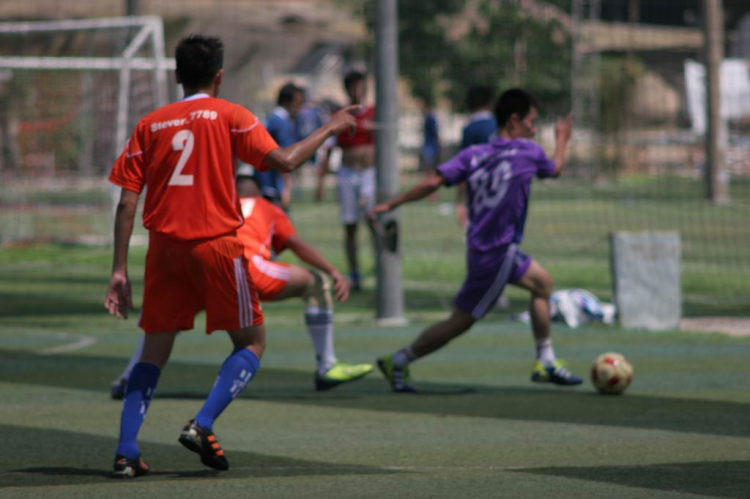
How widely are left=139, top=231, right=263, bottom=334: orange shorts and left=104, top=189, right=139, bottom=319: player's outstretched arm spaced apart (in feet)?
0.35

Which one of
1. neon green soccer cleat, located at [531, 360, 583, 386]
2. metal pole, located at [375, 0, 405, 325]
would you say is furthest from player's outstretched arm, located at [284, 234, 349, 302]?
metal pole, located at [375, 0, 405, 325]

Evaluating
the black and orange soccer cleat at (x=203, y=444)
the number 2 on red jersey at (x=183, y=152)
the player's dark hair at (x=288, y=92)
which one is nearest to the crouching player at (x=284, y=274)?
the number 2 on red jersey at (x=183, y=152)

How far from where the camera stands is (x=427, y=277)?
15789mm

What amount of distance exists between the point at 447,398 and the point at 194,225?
116 inches

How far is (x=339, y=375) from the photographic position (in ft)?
27.1

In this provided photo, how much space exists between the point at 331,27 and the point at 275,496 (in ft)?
225

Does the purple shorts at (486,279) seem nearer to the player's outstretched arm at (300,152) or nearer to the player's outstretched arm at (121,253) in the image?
the player's outstretched arm at (300,152)

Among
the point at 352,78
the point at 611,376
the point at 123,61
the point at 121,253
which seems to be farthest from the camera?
the point at 123,61

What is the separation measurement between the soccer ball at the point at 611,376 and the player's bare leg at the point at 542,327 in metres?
0.19

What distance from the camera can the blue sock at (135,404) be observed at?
5.59m

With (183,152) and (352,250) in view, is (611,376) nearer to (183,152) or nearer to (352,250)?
(183,152)

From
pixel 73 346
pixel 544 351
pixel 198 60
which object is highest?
pixel 198 60

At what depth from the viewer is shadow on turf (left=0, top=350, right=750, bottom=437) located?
7184mm

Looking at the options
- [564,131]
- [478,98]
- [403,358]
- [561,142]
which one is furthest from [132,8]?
[403,358]
